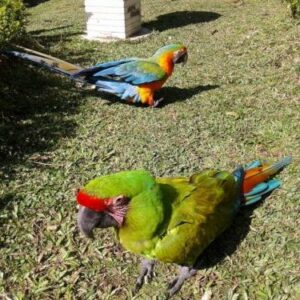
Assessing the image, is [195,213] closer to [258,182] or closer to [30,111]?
[258,182]

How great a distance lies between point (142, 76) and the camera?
453 centimetres

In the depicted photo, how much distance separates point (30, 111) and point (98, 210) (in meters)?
2.76

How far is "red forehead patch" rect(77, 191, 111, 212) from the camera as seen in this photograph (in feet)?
7.10

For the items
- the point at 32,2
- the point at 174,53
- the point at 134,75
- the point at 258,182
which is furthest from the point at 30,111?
the point at 32,2

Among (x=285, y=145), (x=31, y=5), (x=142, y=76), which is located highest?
(x=142, y=76)

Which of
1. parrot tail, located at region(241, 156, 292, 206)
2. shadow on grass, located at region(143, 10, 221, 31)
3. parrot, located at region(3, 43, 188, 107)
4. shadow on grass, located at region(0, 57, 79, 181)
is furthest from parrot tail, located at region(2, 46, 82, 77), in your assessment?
shadow on grass, located at region(143, 10, 221, 31)

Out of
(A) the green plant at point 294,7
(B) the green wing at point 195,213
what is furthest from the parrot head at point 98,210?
(A) the green plant at point 294,7

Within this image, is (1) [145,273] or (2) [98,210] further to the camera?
(1) [145,273]

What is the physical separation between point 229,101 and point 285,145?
113cm

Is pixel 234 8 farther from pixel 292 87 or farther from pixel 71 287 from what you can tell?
pixel 71 287

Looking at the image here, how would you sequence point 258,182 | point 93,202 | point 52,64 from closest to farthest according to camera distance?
1. point 93,202
2. point 258,182
3. point 52,64

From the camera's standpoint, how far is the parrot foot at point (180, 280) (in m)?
2.74

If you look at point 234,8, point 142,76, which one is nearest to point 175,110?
point 142,76

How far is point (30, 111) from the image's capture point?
4.69 metres
